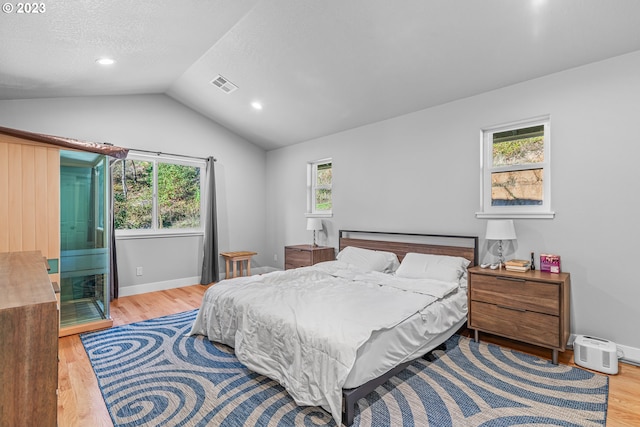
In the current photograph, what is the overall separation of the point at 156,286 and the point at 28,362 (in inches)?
188

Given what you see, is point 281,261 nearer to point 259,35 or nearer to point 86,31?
point 259,35

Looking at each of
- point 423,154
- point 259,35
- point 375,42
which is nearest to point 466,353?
point 423,154

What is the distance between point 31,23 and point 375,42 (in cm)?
267

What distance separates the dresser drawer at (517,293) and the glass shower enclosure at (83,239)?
12.7 feet

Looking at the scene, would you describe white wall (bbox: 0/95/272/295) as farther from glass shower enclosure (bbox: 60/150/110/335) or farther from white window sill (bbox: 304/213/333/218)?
white window sill (bbox: 304/213/333/218)

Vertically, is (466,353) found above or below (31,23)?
below

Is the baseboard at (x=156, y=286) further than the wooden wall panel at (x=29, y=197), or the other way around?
the baseboard at (x=156, y=286)

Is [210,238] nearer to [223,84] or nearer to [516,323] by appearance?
[223,84]

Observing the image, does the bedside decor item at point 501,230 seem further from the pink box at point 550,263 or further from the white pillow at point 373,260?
the white pillow at point 373,260

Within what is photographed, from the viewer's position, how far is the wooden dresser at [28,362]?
1.86 feet

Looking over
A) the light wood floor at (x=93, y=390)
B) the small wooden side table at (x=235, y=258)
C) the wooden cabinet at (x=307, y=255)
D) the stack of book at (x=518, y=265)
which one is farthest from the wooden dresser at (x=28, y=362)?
the small wooden side table at (x=235, y=258)

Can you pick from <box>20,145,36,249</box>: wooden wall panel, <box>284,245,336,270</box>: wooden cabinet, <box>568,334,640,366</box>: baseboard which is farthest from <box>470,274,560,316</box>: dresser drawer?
<box>20,145,36,249</box>: wooden wall panel

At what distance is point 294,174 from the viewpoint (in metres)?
5.66

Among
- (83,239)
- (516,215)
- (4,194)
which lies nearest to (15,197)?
(4,194)
